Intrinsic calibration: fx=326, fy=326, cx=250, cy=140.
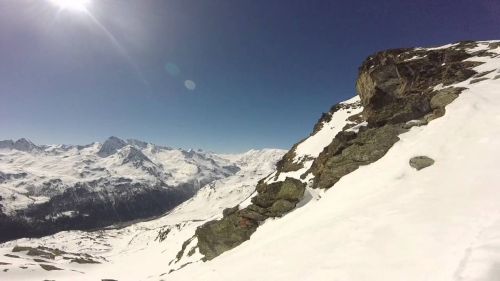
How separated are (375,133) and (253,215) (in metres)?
14.4

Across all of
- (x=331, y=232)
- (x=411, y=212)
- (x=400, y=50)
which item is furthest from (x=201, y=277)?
(x=400, y=50)

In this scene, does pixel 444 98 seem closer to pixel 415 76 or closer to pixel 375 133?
pixel 375 133

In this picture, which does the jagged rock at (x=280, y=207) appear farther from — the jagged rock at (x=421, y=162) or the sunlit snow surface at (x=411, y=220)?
the jagged rock at (x=421, y=162)

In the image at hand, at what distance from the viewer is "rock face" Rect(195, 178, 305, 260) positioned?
103 ft

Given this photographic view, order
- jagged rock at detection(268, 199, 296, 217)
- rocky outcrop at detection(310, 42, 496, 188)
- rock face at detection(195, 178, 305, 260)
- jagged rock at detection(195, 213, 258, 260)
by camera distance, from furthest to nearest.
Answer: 1. jagged rock at detection(195, 213, 258, 260)
2. rock face at detection(195, 178, 305, 260)
3. jagged rock at detection(268, 199, 296, 217)
4. rocky outcrop at detection(310, 42, 496, 188)

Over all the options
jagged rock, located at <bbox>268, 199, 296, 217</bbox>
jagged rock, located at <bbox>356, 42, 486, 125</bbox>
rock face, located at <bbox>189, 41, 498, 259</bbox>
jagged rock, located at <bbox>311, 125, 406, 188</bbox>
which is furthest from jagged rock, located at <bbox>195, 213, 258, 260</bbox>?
jagged rock, located at <bbox>356, 42, 486, 125</bbox>

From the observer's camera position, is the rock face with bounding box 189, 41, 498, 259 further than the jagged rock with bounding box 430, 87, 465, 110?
No

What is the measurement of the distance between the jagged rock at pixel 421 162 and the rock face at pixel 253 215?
11486 mm

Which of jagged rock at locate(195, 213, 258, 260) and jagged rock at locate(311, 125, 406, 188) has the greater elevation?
jagged rock at locate(311, 125, 406, 188)

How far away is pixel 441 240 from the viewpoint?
1202 centimetres

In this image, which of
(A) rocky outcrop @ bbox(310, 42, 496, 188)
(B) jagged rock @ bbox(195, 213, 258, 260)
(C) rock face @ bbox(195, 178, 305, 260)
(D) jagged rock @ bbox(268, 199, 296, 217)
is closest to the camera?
(A) rocky outcrop @ bbox(310, 42, 496, 188)

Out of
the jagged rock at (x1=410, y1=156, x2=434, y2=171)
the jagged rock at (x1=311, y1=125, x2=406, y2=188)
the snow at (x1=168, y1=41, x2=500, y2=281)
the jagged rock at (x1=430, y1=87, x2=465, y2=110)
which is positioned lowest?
the snow at (x1=168, y1=41, x2=500, y2=281)

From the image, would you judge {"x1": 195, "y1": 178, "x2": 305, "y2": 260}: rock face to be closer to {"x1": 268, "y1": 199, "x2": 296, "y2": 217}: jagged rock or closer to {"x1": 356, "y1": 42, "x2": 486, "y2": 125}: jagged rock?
{"x1": 268, "y1": 199, "x2": 296, "y2": 217}: jagged rock

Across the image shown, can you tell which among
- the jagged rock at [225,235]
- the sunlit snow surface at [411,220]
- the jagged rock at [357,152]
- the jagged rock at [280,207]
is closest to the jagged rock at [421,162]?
the sunlit snow surface at [411,220]
